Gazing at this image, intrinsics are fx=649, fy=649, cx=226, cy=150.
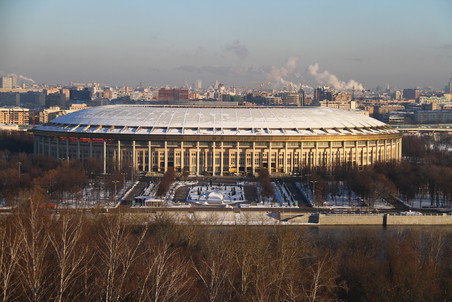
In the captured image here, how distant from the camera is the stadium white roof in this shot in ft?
173

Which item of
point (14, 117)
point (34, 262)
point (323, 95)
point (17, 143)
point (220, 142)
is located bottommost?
point (17, 143)

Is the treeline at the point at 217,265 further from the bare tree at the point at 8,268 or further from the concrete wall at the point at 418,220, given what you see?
the concrete wall at the point at 418,220

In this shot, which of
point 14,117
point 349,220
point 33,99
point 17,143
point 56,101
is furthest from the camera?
point 33,99

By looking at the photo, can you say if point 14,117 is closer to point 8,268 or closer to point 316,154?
point 316,154

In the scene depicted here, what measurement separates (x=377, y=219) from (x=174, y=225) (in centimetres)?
1270

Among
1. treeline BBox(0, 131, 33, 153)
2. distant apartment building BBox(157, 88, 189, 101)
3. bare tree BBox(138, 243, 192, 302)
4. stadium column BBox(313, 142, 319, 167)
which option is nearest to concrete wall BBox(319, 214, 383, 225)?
bare tree BBox(138, 243, 192, 302)

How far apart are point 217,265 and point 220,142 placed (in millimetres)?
32381

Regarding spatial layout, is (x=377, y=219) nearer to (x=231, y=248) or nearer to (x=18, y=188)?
(x=231, y=248)

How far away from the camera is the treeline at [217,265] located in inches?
650

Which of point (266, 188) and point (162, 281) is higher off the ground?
point (162, 281)

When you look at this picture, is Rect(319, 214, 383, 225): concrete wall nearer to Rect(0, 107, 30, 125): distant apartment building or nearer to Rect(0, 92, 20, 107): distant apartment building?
Rect(0, 107, 30, 125): distant apartment building

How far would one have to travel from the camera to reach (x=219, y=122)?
54094 millimetres

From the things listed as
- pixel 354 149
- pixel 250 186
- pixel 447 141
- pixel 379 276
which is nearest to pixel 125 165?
pixel 250 186

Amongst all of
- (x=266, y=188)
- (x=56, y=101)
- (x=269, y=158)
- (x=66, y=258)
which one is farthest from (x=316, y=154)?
(x=56, y=101)
